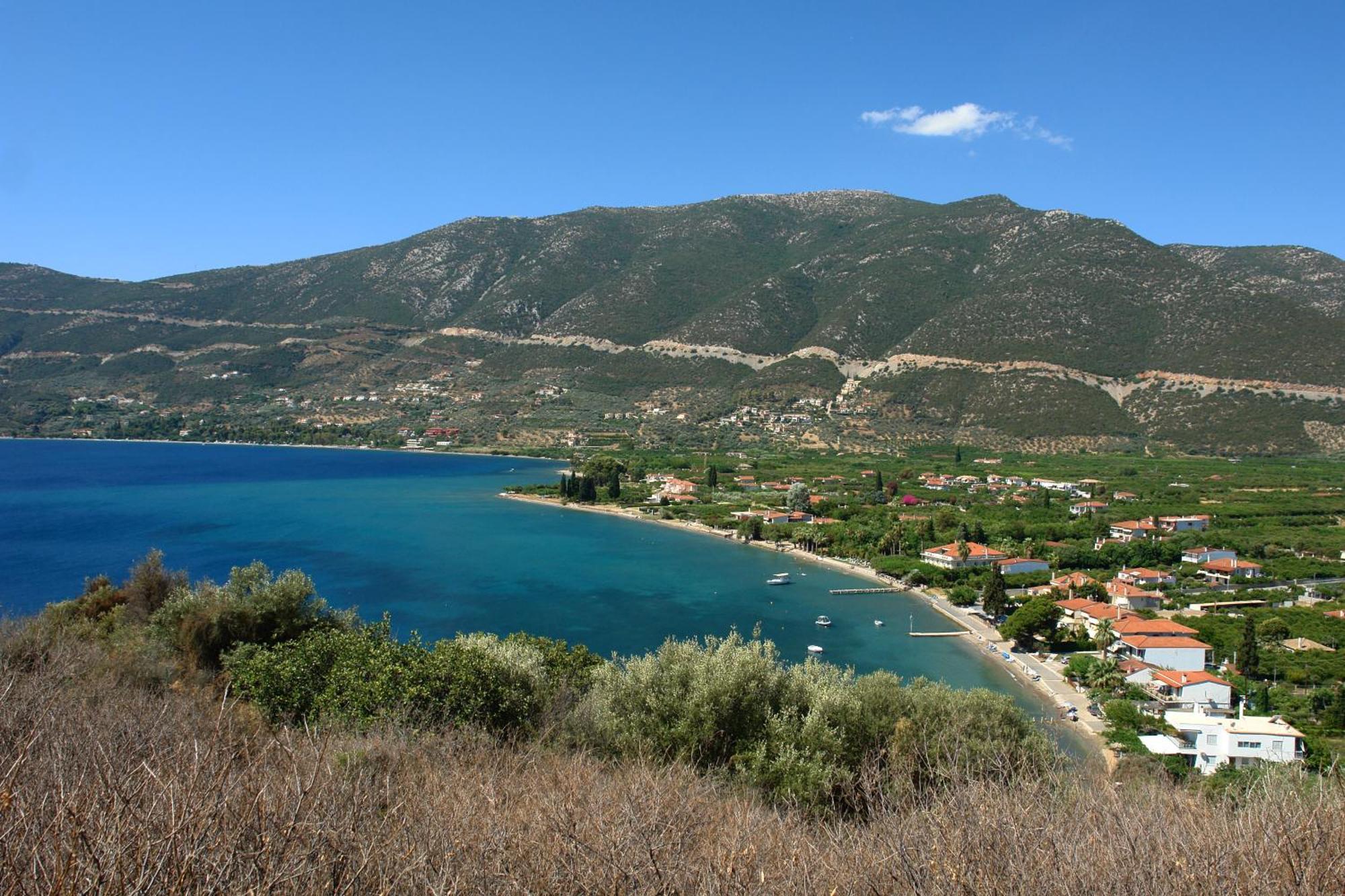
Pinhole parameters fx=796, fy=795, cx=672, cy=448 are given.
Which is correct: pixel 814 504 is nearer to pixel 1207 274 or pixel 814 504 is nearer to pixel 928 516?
pixel 928 516

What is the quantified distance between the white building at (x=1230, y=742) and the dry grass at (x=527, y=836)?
40.9 feet

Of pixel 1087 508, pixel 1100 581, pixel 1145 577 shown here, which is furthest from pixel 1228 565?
pixel 1087 508

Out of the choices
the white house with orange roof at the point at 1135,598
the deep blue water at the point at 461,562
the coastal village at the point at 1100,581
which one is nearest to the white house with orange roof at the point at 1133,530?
the coastal village at the point at 1100,581

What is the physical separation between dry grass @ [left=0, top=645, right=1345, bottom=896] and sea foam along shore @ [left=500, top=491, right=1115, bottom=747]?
45.2 feet

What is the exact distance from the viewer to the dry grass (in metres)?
3.33

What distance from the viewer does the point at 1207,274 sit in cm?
8788

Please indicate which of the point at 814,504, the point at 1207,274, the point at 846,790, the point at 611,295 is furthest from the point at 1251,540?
the point at 611,295

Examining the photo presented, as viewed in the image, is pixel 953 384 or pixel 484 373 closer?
pixel 953 384

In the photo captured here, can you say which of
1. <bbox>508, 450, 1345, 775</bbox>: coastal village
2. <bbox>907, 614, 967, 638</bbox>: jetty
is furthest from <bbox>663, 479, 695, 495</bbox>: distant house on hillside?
<bbox>907, 614, 967, 638</bbox>: jetty

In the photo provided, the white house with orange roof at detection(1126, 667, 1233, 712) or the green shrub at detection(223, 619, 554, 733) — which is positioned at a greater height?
the green shrub at detection(223, 619, 554, 733)

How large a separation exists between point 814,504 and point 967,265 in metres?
63.7

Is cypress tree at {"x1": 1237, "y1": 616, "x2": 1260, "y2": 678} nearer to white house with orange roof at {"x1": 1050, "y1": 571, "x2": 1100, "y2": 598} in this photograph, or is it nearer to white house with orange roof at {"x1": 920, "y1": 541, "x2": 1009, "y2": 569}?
white house with orange roof at {"x1": 1050, "y1": 571, "x2": 1100, "y2": 598}

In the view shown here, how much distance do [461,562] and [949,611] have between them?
21.5 meters

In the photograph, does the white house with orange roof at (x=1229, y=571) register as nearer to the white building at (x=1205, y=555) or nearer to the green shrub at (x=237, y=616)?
the white building at (x=1205, y=555)
